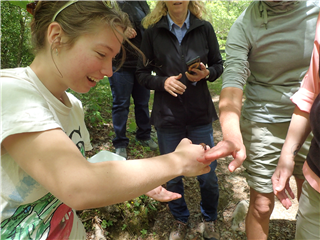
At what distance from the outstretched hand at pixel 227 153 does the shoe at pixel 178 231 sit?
173 cm

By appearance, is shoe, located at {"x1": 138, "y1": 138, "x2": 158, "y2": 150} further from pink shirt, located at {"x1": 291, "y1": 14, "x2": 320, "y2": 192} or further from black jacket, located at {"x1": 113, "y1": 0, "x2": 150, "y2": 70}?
pink shirt, located at {"x1": 291, "y1": 14, "x2": 320, "y2": 192}

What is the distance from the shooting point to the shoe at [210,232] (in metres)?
2.70

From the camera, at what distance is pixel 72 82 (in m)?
1.20

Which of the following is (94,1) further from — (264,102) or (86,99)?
(86,99)

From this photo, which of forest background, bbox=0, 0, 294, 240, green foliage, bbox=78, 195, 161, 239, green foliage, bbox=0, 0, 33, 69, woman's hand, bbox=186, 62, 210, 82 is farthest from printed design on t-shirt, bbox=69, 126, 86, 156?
green foliage, bbox=0, 0, 33, 69

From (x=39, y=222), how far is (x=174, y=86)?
1558 mm

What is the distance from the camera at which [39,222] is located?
1151 mm

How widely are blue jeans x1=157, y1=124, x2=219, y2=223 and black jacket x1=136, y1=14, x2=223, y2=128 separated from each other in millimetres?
85

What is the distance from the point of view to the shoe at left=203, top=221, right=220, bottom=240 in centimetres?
270

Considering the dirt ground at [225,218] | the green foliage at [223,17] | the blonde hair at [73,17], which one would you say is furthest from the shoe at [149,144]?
the green foliage at [223,17]

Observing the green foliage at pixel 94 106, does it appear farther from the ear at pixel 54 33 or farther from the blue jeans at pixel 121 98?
the ear at pixel 54 33

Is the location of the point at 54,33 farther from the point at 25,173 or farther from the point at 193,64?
the point at 193,64

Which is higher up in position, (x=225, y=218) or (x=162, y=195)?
(x=162, y=195)

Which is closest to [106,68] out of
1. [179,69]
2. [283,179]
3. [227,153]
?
[227,153]
